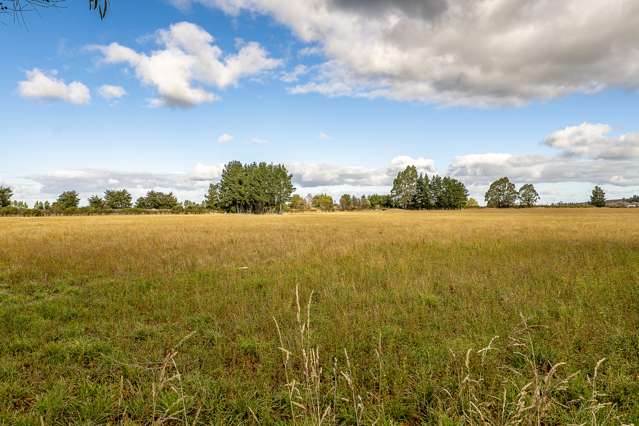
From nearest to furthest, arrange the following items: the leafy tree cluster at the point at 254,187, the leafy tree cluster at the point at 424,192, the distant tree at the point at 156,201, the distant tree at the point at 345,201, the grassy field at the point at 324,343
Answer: the grassy field at the point at 324,343 → the leafy tree cluster at the point at 254,187 → the leafy tree cluster at the point at 424,192 → the distant tree at the point at 156,201 → the distant tree at the point at 345,201

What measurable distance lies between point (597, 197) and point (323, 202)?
4796 inches

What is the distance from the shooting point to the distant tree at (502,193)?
435 ft

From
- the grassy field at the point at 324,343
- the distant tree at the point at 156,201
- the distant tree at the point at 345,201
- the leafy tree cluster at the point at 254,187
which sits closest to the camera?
the grassy field at the point at 324,343

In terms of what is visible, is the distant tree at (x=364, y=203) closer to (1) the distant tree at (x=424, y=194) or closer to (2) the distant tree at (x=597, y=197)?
(1) the distant tree at (x=424, y=194)

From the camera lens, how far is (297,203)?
166 metres

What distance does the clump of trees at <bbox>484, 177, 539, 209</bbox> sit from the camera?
5221 inches

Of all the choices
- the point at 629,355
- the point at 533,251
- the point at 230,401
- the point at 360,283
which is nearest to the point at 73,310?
the point at 230,401

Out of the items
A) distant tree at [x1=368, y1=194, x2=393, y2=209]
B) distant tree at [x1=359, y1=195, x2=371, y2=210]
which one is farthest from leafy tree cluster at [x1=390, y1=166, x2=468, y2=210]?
distant tree at [x1=359, y1=195, x2=371, y2=210]

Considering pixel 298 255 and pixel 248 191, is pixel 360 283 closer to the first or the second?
pixel 298 255

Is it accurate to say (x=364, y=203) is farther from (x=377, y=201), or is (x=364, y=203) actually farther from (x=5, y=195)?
(x=5, y=195)

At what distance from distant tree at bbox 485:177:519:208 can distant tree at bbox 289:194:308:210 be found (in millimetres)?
86822

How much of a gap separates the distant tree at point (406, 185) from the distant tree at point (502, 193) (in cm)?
3774

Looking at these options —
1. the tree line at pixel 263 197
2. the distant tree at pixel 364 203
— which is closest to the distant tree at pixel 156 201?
the tree line at pixel 263 197

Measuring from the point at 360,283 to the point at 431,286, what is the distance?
1.83 m
